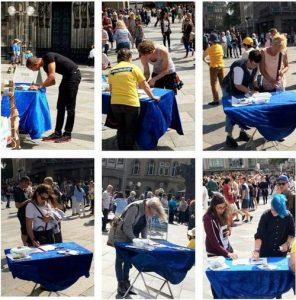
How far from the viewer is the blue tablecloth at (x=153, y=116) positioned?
389 cm

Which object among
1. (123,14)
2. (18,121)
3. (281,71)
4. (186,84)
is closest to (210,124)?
(186,84)

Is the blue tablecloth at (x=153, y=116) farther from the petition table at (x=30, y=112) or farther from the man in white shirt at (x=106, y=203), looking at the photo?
the petition table at (x=30, y=112)

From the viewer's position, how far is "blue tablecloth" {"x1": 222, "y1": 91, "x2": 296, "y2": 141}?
3707 millimetres

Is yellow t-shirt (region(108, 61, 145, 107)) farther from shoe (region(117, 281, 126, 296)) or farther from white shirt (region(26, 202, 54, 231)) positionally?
shoe (region(117, 281, 126, 296))

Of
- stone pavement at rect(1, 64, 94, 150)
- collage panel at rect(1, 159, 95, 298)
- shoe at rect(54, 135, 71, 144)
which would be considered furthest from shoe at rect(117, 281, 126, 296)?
shoe at rect(54, 135, 71, 144)

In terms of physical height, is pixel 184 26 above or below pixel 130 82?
above

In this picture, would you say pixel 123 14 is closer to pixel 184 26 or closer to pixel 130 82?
pixel 184 26

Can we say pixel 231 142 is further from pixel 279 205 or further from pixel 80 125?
pixel 80 125

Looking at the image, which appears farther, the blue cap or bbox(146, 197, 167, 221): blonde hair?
bbox(146, 197, 167, 221): blonde hair

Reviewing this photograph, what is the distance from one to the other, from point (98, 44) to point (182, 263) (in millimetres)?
1944

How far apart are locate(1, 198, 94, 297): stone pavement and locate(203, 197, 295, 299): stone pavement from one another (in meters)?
0.97

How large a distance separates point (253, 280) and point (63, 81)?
2425mm

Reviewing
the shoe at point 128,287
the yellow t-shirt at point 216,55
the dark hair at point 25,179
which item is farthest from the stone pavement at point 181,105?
the shoe at point 128,287

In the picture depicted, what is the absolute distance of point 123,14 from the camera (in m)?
4.80
